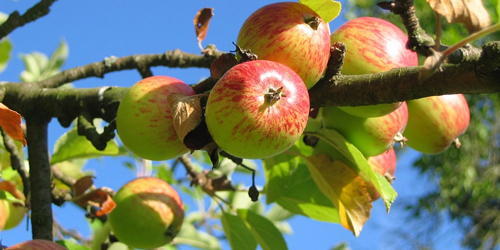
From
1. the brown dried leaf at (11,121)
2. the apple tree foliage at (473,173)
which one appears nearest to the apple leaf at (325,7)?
the brown dried leaf at (11,121)

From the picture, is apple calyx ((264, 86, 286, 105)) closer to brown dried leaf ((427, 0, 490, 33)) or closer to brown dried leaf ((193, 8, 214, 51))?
brown dried leaf ((427, 0, 490, 33))

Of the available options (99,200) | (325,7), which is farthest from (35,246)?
(325,7)

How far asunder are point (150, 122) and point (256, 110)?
11.5 inches

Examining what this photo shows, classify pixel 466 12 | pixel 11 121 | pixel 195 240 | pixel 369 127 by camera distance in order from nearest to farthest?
pixel 466 12 < pixel 11 121 < pixel 369 127 < pixel 195 240

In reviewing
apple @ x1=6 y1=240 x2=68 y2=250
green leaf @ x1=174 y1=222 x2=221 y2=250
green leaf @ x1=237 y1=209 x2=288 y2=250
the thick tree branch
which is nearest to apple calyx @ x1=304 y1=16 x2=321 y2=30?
apple @ x1=6 y1=240 x2=68 y2=250

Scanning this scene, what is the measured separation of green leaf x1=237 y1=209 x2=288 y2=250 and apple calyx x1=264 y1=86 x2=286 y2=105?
78cm

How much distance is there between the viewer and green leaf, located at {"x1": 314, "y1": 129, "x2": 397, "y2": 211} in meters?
1.08

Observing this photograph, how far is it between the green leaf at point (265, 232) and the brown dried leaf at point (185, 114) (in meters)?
0.72

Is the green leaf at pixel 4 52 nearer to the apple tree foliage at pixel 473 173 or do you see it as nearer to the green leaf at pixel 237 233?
the green leaf at pixel 237 233

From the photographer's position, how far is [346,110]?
1.10 meters

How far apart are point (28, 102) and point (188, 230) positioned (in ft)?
3.24

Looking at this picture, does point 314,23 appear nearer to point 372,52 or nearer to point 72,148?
point 372,52

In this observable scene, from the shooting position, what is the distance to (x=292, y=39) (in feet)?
3.12

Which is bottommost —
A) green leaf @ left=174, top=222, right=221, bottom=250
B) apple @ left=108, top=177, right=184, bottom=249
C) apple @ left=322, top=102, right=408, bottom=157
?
green leaf @ left=174, top=222, right=221, bottom=250
